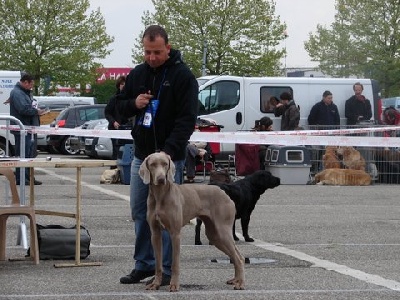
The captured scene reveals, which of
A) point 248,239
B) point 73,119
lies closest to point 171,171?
point 248,239

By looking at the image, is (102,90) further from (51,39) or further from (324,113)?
(324,113)

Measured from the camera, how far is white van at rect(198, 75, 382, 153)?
86.6ft

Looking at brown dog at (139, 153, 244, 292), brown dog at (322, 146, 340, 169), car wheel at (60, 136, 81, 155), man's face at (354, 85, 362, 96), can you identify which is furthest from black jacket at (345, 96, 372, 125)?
brown dog at (139, 153, 244, 292)

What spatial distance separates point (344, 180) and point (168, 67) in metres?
13.2

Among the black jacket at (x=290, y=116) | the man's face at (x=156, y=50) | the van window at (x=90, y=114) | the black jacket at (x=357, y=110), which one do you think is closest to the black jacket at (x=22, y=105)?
the black jacket at (x=290, y=116)

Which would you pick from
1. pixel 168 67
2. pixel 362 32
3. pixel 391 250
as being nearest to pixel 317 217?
pixel 391 250

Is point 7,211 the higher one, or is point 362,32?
point 362,32

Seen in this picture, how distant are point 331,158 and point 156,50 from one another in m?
13.9

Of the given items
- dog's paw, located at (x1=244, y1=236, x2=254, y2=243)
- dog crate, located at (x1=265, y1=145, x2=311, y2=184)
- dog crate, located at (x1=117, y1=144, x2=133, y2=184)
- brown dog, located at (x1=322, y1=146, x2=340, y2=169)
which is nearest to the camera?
dog's paw, located at (x1=244, y1=236, x2=254, y2=243)

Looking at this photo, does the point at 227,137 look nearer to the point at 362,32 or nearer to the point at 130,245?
the point at 130,245

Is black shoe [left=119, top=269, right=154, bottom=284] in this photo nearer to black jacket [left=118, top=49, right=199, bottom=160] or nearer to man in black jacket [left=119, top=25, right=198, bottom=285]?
man in black jacket [left=119, top=25, right=198, bottom=285]

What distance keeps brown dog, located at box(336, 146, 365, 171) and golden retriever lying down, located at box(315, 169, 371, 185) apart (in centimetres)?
26

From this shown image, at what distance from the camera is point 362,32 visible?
56.3m

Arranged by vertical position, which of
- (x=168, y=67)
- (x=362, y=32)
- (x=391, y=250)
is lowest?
(x=391, y=250)
